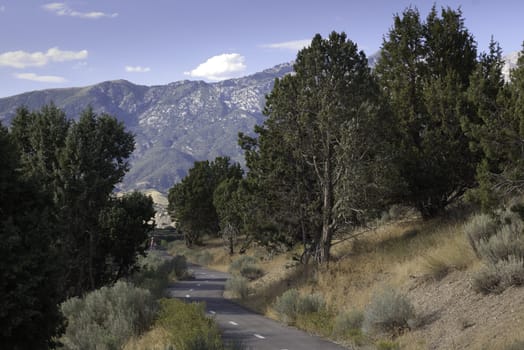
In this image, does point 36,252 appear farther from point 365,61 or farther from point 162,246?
point 162,246

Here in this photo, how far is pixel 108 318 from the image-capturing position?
698 inches

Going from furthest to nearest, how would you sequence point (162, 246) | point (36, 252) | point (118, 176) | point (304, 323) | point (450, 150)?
point (162, 246), point (118, 176), point (450, 150), point (304, 323), point (36, 252)

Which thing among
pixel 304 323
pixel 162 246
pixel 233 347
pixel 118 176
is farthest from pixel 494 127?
pixel 162 246

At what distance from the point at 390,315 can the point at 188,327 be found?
5.50 metres

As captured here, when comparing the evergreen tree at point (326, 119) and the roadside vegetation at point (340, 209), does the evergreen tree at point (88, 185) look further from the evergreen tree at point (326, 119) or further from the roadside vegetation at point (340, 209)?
the evergreen tree at point (326, 119)

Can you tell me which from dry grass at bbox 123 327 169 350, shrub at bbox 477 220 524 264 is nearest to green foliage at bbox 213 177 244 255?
dry grass at bbox 123 327 169 350

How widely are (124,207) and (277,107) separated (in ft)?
34.1

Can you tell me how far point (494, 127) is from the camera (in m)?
16.1

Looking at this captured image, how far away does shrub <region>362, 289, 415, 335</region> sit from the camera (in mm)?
14922

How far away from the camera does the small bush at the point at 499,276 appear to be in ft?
44.4

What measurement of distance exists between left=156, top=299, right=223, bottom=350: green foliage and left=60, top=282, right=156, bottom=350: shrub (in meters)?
0.70

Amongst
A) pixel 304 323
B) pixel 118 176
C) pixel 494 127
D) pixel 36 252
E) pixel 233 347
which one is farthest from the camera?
pixel 118 176

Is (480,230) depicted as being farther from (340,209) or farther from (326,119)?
(326,119)

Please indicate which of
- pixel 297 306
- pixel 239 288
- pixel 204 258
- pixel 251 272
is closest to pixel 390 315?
pixel 297 306
